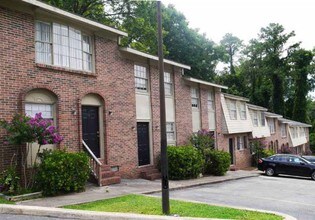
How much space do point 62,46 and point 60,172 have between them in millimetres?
5284

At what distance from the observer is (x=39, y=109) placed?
12.7 meters

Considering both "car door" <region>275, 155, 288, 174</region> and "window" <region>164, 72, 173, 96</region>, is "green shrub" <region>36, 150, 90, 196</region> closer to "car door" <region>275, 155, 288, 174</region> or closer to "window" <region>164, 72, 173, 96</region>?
"window" <region>164, 72, 173, 96</region>

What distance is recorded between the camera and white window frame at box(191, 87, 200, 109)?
74.8 ft

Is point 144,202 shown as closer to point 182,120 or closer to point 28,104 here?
point 28,104

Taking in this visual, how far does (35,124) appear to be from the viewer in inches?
422

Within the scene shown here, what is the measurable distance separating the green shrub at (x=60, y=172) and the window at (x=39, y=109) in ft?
5.36

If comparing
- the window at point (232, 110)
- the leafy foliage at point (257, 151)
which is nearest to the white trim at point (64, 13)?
the window at point (232, 110)

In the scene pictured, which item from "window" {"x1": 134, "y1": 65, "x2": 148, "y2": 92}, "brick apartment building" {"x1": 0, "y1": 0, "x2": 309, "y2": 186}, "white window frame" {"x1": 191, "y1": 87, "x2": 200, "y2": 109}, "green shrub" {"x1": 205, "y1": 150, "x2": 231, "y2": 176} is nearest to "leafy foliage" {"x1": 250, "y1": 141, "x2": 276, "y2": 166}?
"brick apartment building" {"x1": 0, "y1": 0, "x2": 309, "y2": 186}

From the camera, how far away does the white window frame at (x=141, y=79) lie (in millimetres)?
17922

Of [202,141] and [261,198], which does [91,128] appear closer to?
[261,198]

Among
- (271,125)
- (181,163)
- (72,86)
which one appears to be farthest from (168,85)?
(271,125)

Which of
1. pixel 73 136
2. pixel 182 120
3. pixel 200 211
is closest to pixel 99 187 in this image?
pixel 73 136

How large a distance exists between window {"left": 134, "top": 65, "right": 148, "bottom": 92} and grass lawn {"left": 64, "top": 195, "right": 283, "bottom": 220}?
8.58m

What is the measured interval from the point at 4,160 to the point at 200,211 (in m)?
6.47
